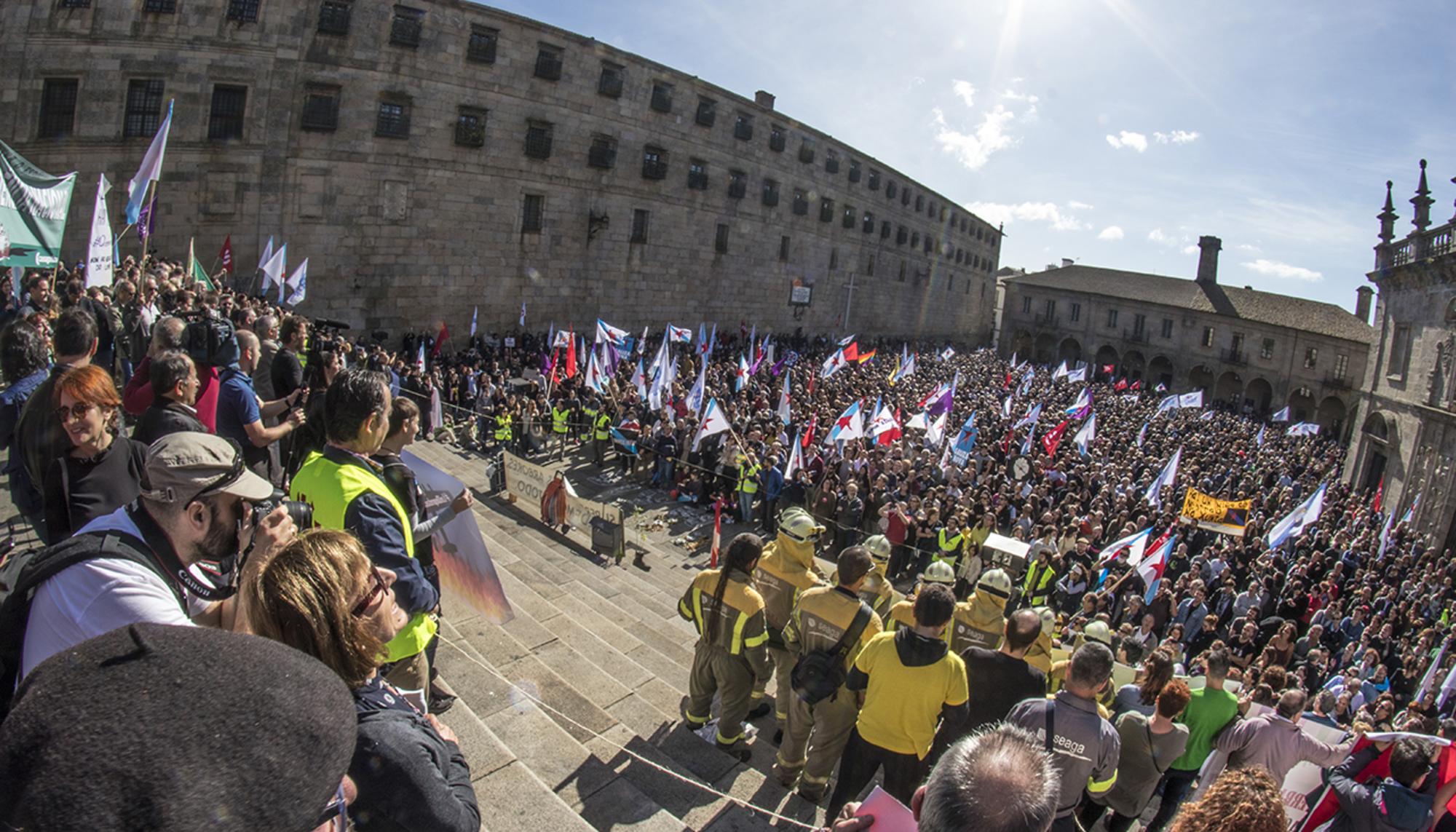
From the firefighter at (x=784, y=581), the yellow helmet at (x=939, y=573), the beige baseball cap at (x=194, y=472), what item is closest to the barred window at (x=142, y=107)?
the firefighter at (x=784, y=581)

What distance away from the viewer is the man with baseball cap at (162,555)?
1849 millimetres

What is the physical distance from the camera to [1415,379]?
23203mm

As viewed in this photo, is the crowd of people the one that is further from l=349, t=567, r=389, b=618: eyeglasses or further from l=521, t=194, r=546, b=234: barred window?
l=521, t=194, r=546, b=234: barred window

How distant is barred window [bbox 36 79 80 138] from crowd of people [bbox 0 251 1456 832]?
31.3 feet

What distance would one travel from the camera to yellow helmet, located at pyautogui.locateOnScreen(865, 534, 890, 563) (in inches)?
214

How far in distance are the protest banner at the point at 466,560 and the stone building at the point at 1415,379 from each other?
26961 mm

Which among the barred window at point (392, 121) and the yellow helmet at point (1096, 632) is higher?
the barred window at point (392, 121)

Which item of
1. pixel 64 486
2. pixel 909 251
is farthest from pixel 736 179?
pixel 64 486

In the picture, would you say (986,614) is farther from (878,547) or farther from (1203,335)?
(1203,335)

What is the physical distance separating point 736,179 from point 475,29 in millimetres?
13736

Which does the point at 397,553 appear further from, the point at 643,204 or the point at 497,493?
the point at 643,204

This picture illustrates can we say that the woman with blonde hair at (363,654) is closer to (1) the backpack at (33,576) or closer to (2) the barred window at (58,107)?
(1) the backpack at (33,576)

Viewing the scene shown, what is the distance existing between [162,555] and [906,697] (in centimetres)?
338

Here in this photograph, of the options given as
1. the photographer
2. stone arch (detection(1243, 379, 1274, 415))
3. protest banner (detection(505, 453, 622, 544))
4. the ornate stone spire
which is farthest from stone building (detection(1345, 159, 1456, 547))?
the photographer
